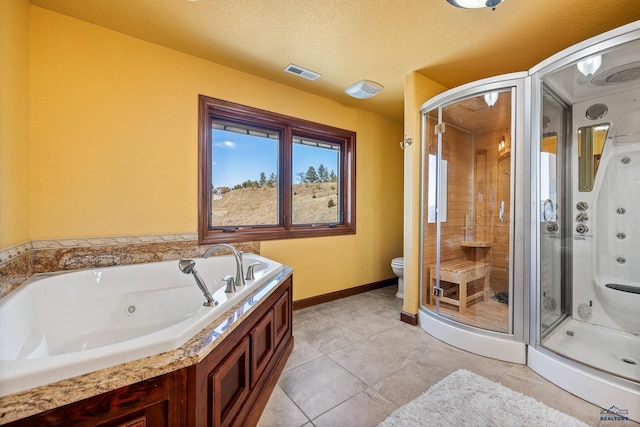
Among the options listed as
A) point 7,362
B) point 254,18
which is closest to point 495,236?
point 254,18

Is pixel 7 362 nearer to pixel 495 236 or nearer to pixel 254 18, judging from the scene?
pixel 254 18

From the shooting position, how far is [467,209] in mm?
2896

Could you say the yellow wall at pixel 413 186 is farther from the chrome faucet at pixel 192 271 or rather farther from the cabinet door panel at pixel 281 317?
the chrome faucet at pixel 192 271

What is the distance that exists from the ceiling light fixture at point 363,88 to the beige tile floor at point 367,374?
7.82ft

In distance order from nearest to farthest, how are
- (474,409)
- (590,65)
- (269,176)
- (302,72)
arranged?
(474,409)
(590,65)
(302,72)
(269,176)

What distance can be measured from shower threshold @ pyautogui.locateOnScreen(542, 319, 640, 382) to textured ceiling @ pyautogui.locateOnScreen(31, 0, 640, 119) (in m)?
2.24

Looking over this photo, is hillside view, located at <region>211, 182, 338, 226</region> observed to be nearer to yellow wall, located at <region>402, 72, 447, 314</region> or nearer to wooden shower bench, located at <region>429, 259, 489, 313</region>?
yellow wall, located at <region>402, 72, 447, 314</region>

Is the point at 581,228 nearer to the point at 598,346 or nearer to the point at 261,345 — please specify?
the point at 598,346

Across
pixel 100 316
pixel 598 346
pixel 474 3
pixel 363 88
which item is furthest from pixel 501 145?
pixel 100 316

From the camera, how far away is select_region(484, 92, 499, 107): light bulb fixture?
2176 millimetres

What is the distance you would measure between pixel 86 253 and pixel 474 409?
2.74 m

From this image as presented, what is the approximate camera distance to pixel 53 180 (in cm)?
191

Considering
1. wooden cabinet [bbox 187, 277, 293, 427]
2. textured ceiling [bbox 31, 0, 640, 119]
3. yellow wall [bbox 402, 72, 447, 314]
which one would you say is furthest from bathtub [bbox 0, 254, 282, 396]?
textured ceiling [bbox 31, 0, 640, 119]

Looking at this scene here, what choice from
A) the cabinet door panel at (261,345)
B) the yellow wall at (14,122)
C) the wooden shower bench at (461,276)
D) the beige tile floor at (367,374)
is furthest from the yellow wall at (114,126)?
the wooden shower bench at (461,276)
